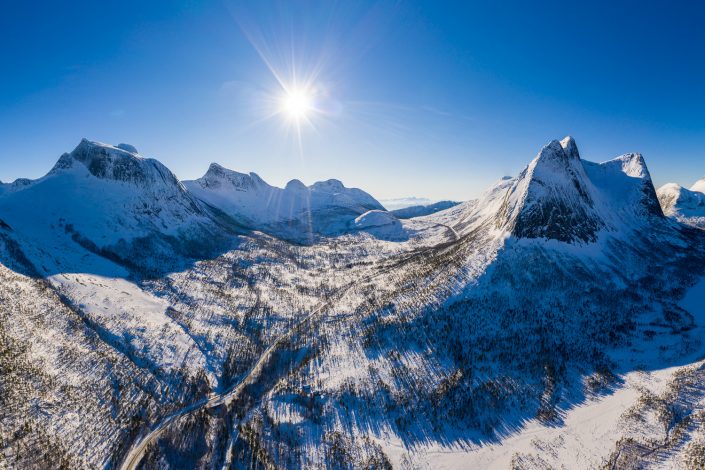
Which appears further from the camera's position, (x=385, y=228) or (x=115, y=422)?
(x=385, y=228)

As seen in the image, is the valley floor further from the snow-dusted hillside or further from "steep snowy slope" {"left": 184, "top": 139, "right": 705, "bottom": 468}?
"steep snowy slope" {"left": 184, "top": 139, "right": 705, "bottom": 468}

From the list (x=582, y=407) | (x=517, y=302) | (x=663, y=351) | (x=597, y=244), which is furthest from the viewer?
(x=597, y=244)

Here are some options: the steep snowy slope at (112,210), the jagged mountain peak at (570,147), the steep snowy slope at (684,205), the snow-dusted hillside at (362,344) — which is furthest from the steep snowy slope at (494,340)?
the steep snowy slope at (112,210)

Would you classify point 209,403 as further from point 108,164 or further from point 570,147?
point 570,147

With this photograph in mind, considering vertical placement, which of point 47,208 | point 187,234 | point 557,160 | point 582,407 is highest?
point 557,160

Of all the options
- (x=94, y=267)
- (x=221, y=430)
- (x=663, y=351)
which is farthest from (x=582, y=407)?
(x=94, y=267)

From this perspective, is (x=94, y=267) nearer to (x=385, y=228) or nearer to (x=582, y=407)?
(x=582, y=407)

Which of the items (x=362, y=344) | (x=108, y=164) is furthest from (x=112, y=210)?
(x=362, y=344)

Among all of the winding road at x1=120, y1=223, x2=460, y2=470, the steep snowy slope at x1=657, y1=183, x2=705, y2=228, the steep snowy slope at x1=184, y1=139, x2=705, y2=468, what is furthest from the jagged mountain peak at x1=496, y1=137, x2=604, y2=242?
the steep snowy slope at x1=657, y1=183, x2=705, y2=228

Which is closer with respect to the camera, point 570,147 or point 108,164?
point 570,147
